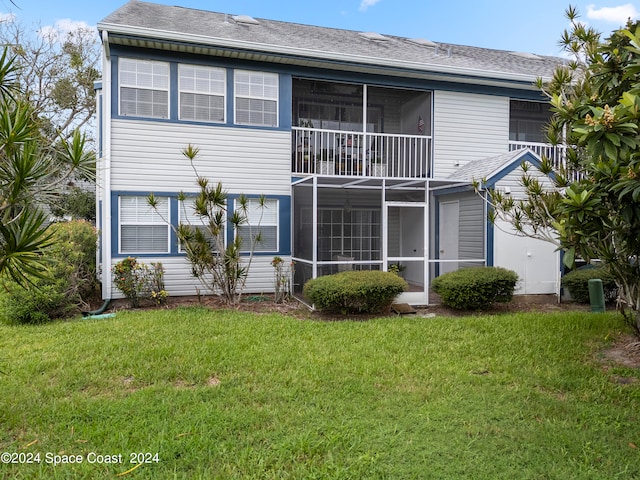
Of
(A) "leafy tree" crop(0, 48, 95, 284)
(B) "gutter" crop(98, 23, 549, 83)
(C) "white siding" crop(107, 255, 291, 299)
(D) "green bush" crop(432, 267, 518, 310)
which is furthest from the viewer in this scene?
(C) "white siding" crop(107, 255, 291, 299)

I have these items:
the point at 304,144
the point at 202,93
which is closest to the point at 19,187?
the point at 202,93

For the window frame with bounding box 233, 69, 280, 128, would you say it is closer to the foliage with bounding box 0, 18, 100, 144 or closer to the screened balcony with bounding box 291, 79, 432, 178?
the screened balcony with bounding box 291, 79, 432, 178

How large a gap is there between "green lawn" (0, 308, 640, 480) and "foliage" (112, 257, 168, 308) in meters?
1.97

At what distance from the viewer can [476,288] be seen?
28.1ft

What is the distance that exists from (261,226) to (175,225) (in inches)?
75.7

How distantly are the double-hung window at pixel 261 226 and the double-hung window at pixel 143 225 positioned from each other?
1.64m

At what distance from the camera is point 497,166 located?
10.2 meters

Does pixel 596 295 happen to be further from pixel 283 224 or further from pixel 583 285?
pixel 283 224

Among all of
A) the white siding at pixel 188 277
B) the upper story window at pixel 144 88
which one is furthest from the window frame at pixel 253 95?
the white siding at pixel 188 277

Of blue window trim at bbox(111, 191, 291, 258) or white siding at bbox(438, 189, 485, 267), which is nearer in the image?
blue window trim at bbox(111, 191, 291, 258)

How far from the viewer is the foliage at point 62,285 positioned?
299 inches

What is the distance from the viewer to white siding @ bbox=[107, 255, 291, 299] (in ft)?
32.5

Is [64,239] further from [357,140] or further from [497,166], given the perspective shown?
[497,166]

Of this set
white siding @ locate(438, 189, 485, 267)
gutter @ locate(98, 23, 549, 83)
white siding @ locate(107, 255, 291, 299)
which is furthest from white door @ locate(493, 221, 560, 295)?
white siding @ locate(107, 255, 291, 299)
